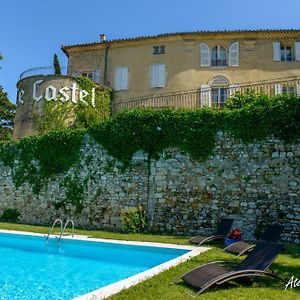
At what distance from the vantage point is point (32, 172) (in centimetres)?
1791

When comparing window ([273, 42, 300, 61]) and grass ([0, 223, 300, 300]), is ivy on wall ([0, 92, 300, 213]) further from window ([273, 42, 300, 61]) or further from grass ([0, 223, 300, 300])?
window ([273, 42, 300, 61])

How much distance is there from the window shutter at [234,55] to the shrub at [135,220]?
1331cm

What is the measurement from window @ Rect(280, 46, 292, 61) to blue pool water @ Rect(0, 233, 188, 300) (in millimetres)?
17737

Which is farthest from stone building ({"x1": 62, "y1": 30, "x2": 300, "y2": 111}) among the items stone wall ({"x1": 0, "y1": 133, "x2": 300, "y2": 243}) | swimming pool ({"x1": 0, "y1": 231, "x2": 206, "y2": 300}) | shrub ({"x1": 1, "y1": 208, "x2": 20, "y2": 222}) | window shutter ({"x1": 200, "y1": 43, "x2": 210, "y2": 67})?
swimming pool ({"x1": 0, "y1": 231, "x2": 206, "y2": 300})

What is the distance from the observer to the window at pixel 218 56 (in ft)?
77.1

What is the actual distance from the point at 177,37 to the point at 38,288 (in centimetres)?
1988

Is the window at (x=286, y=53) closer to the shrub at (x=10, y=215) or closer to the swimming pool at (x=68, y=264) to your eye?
the swimming pool at (x=68, y=264)

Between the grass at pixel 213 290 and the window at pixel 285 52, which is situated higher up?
the window at pixel 285 52

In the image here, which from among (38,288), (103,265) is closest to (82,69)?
(103,265)

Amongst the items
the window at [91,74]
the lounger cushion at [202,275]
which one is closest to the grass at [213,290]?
the lounger cushion at [202,275]

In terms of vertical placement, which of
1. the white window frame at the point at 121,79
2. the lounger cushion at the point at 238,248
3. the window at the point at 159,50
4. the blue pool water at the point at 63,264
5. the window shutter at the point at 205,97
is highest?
the window at the point at 159,50

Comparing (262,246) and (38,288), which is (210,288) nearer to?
(262,246)

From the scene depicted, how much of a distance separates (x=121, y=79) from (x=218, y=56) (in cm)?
677

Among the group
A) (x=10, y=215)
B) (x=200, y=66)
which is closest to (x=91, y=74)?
(x=200, y=66)
